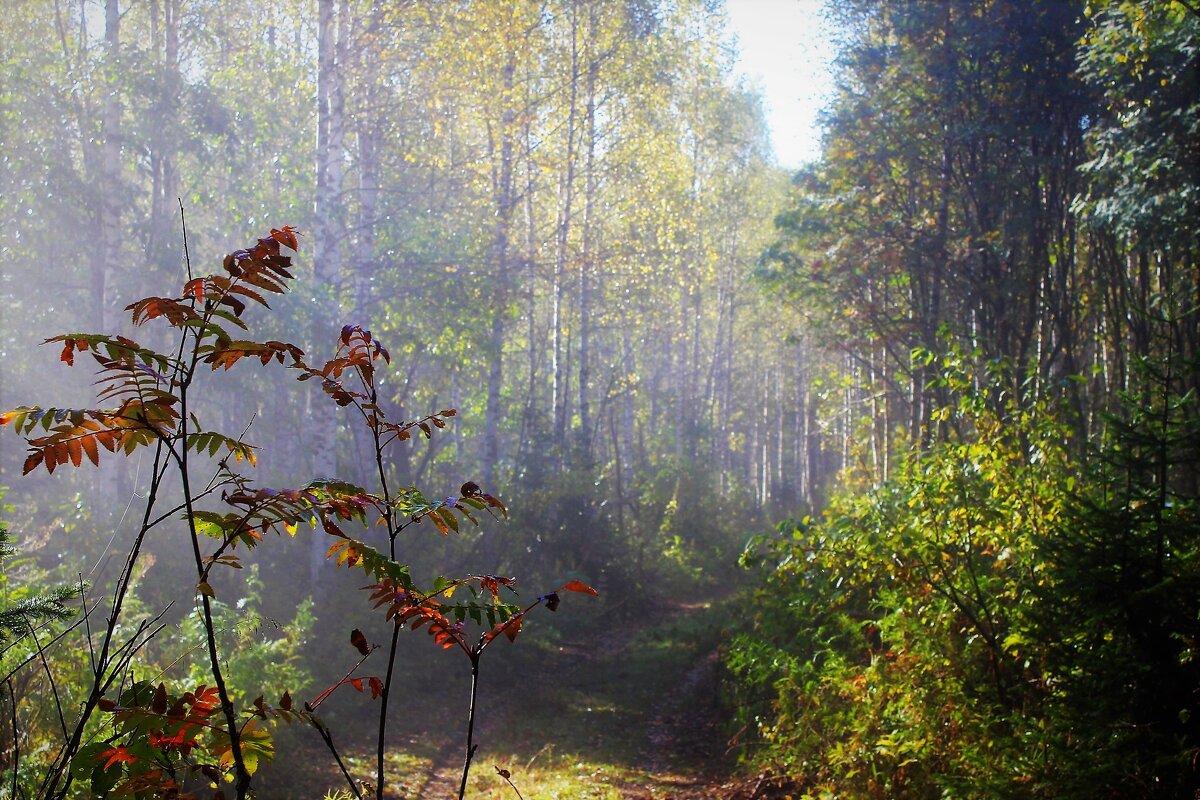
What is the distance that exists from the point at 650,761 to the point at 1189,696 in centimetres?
458

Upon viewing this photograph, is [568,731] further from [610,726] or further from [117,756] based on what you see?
[117,756]

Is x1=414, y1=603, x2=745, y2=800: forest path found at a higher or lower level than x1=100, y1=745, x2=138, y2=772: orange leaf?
lower

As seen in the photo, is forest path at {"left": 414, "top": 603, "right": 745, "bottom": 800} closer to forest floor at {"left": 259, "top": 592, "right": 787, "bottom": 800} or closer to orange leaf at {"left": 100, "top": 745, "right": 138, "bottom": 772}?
forest floor at {"left": 259, "top": 592, "right": 787, "bottom": 800}

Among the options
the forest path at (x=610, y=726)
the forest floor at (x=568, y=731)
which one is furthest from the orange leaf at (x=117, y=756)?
the forest path at (x=610, y=726)

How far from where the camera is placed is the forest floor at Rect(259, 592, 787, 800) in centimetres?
649

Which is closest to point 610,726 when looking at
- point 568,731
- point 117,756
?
point 568,731

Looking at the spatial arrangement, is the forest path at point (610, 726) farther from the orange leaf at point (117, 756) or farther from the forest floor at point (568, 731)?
the orange leaf at point (117, 756)

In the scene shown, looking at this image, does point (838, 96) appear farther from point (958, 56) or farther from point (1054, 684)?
point (1054, 684)

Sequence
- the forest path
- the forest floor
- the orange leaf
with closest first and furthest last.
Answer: the orange leaf
the forest floor
the forest path

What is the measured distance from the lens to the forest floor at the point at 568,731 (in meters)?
6.49

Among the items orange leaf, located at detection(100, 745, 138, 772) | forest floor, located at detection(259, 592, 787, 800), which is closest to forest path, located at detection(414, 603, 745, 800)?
forest floor, located at detection(259, 592, 787, 800)

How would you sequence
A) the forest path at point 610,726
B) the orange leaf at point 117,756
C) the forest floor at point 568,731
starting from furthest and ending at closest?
the forest path at point 610,726 < the forest floor at point 568,731 < the orange leaf at point 117,756

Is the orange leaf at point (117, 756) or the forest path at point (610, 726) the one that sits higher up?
the orange leaf at point (117, 756)

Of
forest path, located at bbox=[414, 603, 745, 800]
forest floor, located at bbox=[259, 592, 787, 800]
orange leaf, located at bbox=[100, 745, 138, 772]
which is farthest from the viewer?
forest path, located at bbox=[414, 603, 745, 800]
